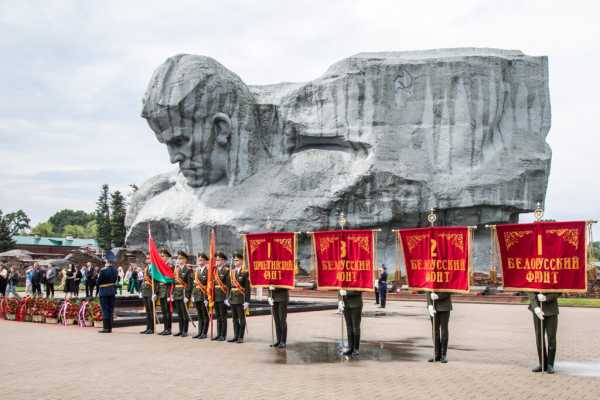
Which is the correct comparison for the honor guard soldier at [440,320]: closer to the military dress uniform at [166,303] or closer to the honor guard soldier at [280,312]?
the honor guard soldier at [280,312]

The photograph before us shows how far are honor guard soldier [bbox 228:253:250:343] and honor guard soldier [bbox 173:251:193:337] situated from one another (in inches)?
49.1

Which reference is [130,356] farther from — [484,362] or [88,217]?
[88,217]

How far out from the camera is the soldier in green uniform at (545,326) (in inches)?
344

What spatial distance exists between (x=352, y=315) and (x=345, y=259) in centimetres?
96

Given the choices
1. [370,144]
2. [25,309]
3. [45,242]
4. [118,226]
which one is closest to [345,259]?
[25,309]

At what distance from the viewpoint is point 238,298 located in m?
12.2

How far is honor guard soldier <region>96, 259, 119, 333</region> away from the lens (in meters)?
13.6

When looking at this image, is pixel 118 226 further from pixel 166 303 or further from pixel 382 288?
pixel 166 303

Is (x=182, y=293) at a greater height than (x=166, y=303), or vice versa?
(x=182, y=293)

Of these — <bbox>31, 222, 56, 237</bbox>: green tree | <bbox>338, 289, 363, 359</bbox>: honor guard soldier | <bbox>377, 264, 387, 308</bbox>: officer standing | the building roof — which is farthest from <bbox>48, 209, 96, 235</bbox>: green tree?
<bbox>338, 289, 363, 359</bbox>: honor guard soldier

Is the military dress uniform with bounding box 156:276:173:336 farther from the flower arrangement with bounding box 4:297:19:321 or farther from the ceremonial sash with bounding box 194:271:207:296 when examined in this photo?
the flower arrangement with bounding box 4:297:19:321

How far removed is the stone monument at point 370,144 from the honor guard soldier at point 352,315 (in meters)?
20.5

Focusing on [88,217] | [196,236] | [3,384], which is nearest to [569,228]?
[3,384]

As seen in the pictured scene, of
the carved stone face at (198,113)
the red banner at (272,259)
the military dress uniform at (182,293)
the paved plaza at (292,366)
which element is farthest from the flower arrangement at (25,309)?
the carved stone face at (198,113)
